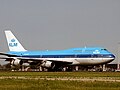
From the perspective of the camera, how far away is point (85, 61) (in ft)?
320

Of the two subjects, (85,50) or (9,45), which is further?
(9,45)

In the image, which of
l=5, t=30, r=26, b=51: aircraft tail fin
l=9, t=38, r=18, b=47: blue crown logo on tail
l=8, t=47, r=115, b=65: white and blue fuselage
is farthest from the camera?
l=9, t=38, r=18, b=47: blue crown logo on tail

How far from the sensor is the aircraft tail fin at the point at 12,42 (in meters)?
118

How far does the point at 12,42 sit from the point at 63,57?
24.3 metres

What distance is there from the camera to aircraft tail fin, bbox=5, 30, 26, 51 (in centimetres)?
11812

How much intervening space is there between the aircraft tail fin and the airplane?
255 inches

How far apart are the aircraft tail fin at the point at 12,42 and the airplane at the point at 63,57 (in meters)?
6.46

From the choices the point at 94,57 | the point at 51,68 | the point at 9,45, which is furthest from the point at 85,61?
the point at 9,45

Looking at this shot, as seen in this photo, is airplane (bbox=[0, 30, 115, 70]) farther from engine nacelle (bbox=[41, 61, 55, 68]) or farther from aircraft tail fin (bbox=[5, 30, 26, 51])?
aircraft tail fin (bbox=[5, 30, 26, 51])

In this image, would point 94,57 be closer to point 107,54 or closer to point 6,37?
point 107,54

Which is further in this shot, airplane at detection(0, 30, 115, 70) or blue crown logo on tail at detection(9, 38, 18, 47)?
blue crown logo on tail at detection(9, 38, 18, 47)

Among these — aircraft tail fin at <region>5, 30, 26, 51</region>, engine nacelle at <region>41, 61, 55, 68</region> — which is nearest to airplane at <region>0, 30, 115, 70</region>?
engine nacelle at <region>41, 61, 55, 68</region>

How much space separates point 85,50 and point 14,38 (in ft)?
103

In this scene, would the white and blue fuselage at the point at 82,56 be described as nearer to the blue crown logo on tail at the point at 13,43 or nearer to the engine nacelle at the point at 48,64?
the engine nacelle at the point at 48,64
